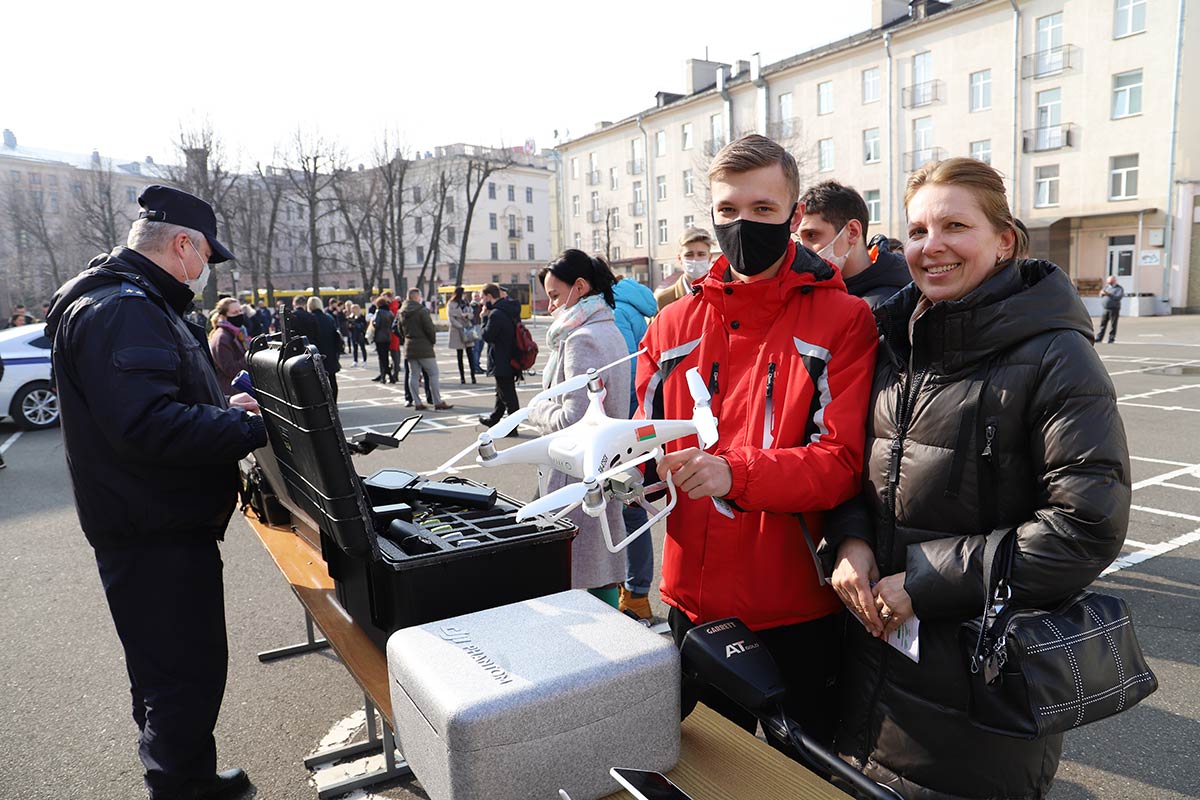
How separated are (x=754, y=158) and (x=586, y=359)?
2.01 m

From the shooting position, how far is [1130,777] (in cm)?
299

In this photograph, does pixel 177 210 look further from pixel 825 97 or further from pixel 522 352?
pixel 825 97

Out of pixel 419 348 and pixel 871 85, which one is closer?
pixel 419 348

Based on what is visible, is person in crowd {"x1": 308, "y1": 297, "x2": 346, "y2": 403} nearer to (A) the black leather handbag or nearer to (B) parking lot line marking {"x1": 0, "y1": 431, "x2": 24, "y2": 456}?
(B) parking lot line marking {"x1": 0, "y1": 431, "x2": 24, "y2": 456}

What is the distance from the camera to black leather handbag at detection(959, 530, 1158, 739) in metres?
1.46

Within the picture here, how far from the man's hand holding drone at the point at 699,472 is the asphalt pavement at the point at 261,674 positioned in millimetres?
2160

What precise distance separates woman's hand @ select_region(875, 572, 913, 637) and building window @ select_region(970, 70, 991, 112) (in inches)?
1497

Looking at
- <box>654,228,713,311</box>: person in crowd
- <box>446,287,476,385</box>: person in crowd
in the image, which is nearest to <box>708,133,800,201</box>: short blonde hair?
<box>654,228,713,311</box>: person in crowd

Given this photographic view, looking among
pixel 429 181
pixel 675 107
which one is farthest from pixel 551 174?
pixel 675 107

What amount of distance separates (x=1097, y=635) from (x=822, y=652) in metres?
0.69

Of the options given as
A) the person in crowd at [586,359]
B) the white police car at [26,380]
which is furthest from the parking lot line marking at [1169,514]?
the white police car at [26,380]

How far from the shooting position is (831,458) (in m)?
1.76

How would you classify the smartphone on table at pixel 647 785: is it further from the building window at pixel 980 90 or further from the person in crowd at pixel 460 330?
the building window at pixel 980 90

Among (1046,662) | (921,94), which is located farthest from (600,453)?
(921,94)
